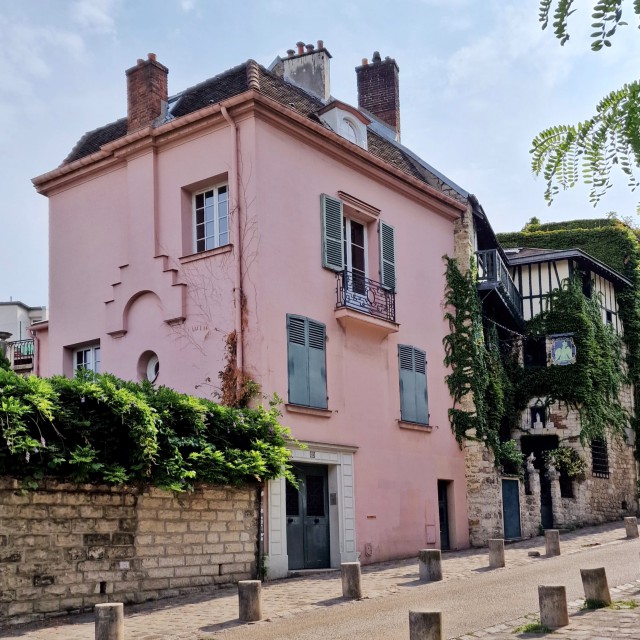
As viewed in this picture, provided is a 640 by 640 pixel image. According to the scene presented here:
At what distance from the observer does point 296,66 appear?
22.3 meters

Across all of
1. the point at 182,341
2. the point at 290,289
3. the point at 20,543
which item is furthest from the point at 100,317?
the point at 20,543

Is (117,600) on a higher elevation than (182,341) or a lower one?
lower

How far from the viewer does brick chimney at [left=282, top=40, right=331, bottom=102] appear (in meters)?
21.8

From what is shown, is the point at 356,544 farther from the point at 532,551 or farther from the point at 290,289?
the point at 290,289

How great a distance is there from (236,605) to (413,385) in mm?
8629

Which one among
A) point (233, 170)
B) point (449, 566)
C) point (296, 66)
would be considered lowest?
point (449, 566)

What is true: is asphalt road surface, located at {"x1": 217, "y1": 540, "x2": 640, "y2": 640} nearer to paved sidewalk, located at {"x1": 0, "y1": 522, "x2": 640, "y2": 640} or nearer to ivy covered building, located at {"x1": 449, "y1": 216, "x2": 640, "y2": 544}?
paved sidewalk, located at {"x1": 0, "y1": 522, "x2": 640, "y2": 640}

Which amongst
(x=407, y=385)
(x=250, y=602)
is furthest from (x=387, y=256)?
(x=250, y=602)

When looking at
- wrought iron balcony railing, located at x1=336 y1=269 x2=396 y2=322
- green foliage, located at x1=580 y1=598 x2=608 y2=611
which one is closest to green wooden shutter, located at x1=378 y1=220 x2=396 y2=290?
wrought iron balcony railing, located at x1=336 y1=269 x2=396 y2=322

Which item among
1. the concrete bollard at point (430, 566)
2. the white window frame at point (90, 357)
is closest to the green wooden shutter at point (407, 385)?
the concrete bollard at point (430, 566)

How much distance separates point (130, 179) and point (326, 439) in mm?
6431

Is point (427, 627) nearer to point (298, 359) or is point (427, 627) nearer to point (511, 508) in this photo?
point (298, 359)

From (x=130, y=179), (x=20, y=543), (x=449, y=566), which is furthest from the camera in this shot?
(x=130, y=179)

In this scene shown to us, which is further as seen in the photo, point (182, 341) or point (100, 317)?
point (100, 317)
